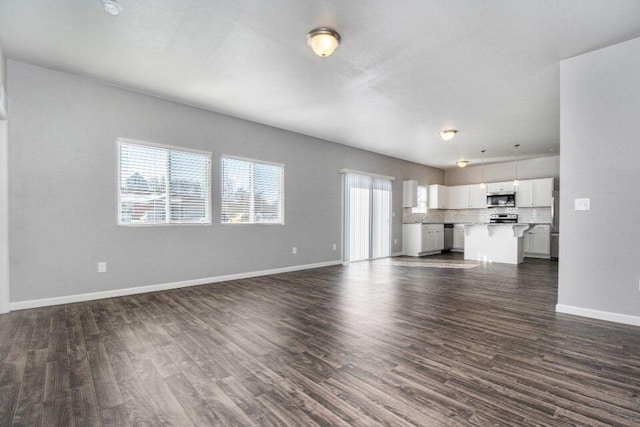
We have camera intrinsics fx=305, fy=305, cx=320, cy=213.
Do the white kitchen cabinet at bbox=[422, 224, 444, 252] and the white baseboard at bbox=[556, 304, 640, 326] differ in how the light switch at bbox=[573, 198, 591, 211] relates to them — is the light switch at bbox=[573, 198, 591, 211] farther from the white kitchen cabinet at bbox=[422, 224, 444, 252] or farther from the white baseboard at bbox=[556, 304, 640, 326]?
the white kitchen cabinet at bbox=[422, 224, 444, 252]

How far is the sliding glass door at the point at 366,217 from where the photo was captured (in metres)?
7.43

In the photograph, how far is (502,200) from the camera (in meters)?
9.23

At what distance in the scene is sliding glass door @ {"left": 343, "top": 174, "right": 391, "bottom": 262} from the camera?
7430mm

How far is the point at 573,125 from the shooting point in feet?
11.1

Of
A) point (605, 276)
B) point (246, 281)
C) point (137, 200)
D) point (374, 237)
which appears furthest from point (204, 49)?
point (374, 237)

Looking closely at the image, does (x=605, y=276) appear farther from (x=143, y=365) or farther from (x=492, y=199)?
(x=492, y=199)

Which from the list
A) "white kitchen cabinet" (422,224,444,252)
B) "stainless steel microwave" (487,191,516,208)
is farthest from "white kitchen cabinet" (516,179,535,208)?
"white kitchen cabinet" (422,224,444,252)

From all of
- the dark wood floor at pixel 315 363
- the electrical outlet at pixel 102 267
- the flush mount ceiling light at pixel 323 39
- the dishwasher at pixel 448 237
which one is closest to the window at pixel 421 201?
the dishwasher at pixel 448 237

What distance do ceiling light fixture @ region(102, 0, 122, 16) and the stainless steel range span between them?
10336 millimetres

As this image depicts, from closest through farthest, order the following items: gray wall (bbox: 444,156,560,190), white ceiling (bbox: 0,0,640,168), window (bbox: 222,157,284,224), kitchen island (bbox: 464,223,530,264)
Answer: white ceiling (bbox: 0,0,640,168)
window (bbox: 222,157,284,224)
kitchen island (bbox: 464,223,530,264)
gray wall (bbox: 444,156,560,190)

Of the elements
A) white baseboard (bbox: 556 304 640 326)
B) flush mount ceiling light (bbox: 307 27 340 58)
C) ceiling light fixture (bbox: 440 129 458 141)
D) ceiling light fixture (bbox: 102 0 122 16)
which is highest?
ceiling light fixture (bbox: 102 0 122 16)

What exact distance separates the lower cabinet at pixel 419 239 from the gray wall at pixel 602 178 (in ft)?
17.7

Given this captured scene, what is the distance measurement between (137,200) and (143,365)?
9.21 ft

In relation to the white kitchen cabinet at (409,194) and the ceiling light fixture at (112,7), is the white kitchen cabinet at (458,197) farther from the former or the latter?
the ceiling light fixture at (112,7)
